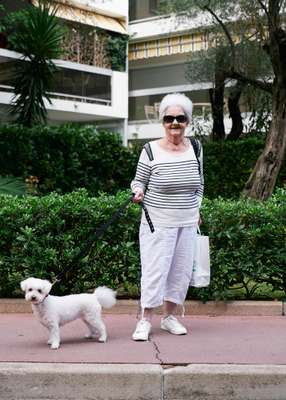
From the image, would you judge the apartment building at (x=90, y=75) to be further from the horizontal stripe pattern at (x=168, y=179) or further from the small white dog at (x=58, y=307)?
the small white dog at (x=58, y=307)

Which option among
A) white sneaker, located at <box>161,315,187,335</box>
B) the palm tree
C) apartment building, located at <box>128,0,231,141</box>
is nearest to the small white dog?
white sneaker, located at <box>161,315,187,335</box>

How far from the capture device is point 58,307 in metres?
5.26

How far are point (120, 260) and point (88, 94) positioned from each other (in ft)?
80.8

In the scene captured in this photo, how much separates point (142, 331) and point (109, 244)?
5.25ft

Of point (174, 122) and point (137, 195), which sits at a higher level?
point (174, 122)

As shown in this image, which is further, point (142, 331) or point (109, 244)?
point (109, 244)

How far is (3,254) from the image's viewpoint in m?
6.92

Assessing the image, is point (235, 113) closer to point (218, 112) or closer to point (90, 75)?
point (218, 112)

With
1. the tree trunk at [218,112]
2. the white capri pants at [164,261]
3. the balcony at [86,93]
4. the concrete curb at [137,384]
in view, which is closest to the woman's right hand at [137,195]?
the white capri pants at [164,261]

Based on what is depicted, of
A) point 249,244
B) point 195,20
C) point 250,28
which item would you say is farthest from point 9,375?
point 195,20

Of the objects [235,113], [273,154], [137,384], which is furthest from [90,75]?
[137,384]

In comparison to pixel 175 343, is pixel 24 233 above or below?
above

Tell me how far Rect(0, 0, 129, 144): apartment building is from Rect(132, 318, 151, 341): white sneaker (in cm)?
2043

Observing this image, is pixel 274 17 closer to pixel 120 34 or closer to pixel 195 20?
pixel 195 20
